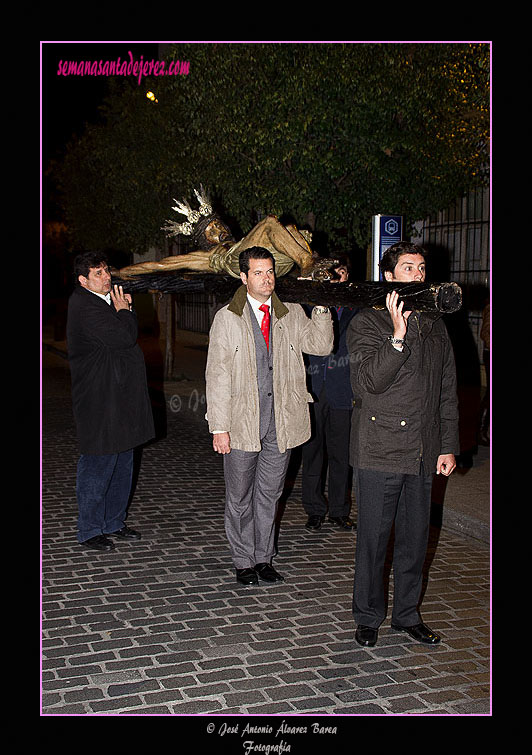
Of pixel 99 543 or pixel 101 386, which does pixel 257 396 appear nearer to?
pixel 101 386

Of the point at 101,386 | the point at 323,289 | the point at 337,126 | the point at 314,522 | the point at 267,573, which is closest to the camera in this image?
the point at 323,289

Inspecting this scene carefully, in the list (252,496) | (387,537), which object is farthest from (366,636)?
(252,496)

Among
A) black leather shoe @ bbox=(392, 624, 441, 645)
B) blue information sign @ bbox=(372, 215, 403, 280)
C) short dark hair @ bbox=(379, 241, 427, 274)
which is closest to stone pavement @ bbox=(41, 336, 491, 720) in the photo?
black leather shoe @ bbox=(392, 624, 441, 645)

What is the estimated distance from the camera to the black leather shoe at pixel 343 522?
22.3 ft

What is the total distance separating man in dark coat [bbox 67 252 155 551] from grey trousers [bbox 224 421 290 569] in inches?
47.9

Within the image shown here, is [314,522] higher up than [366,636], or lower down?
higher up

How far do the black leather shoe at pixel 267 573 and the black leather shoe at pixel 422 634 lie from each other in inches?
42.5

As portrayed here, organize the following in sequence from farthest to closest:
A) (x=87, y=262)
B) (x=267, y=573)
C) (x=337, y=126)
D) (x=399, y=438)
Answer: (x=337, y=126)
(x=87, y=262)
(x=267, y=573)
(x=399, y=438)

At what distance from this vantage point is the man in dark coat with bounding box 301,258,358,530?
6.67 metres

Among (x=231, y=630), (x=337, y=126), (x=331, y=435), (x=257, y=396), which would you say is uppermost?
(x=337, y=126)

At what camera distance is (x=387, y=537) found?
4.57 metres

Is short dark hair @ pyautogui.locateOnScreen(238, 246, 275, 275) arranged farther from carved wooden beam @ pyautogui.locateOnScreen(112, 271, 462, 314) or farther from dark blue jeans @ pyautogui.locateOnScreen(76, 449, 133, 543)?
dark blue jeans @ pyautogui.locateOnScreen(76, 449, 133, 543)

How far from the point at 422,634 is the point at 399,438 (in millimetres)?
1189
